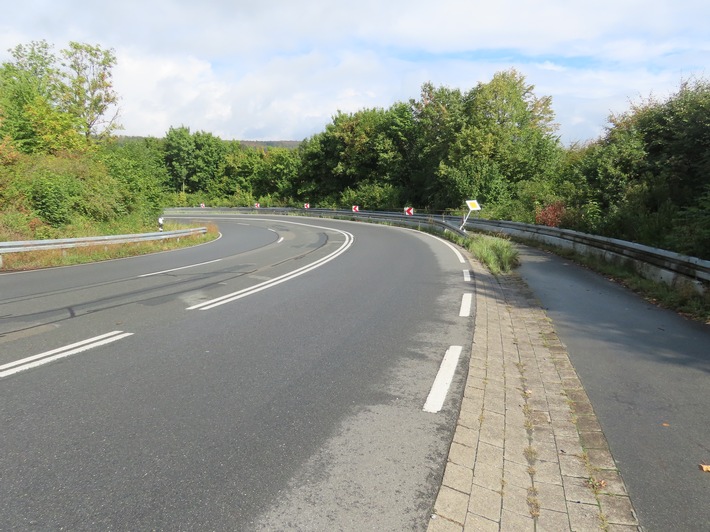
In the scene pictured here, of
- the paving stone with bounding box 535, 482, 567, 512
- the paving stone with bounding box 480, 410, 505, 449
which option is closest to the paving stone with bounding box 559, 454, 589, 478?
the paving stone with bounding box 535, 482, 567, 512

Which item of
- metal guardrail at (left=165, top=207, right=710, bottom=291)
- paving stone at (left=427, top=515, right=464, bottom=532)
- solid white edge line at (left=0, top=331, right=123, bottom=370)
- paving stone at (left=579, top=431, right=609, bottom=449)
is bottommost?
solid white edge line at (left=0, top=331, right=123, bottom=370)

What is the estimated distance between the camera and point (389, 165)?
47.5 m

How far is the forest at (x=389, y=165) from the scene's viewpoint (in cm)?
1439

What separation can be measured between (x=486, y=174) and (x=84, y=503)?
3423 centimetres

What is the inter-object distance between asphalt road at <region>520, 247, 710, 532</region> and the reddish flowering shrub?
11.2 metres

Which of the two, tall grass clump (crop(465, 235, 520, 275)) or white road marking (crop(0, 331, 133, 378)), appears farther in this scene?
tall grass clump (crop(465, 235, 520, 275))

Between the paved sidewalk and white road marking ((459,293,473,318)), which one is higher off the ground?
the paved sidewalk

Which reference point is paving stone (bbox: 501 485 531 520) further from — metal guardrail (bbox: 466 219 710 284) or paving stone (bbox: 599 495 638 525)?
metal guardrail (bbox: 466 219 710 284)

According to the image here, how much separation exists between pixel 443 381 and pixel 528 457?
4.41 ft

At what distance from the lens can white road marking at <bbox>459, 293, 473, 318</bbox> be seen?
7.27m

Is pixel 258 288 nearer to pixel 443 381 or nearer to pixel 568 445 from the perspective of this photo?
pixel 443 381

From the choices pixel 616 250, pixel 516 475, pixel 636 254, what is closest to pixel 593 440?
pixel 516 475

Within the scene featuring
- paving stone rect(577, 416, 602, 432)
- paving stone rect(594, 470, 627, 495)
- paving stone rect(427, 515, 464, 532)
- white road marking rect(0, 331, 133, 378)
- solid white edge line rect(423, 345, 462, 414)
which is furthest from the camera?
white road marking rect(0, 331, 133, 378)

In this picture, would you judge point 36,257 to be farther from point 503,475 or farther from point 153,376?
point 503,475
